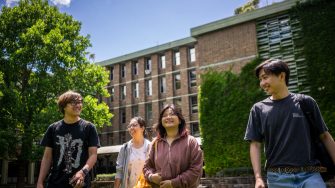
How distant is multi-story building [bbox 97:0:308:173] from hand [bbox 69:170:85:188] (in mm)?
12950

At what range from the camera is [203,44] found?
1780 centimetres

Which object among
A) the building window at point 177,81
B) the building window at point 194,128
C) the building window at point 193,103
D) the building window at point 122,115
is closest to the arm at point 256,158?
the building window at point 194,128

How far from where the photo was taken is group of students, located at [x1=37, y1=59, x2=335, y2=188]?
2.86 metres

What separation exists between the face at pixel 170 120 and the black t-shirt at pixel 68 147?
88 cm

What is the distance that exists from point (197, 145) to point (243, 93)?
12170mm

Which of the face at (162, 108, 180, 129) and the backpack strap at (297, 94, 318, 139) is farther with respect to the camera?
the face at (162, 108, 180, 129)

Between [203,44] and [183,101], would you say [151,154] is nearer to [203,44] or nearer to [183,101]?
[203,44]

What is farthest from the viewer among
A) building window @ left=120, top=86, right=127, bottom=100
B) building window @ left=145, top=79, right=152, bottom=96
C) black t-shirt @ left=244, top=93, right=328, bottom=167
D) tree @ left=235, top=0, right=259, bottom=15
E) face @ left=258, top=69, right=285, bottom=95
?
building window @ left=120, top=86, right=127, bottom=100

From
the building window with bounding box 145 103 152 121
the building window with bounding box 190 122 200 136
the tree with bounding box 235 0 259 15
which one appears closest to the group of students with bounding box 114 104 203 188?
the tree with bounding box 235 0 259 15

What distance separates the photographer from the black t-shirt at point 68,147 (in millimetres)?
3836

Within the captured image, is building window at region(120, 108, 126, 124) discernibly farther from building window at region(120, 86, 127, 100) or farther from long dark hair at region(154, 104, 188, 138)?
long dark hair at region(154, 104, 188, 138)

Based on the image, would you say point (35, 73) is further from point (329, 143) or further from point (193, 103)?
point (329, 143)

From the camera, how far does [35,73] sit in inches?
755

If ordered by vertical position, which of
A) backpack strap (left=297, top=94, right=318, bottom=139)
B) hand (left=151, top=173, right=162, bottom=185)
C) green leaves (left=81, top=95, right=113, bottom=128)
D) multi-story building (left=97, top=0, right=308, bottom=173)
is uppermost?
multi-story building (left=97, top=0, right=308, bottom=173)
